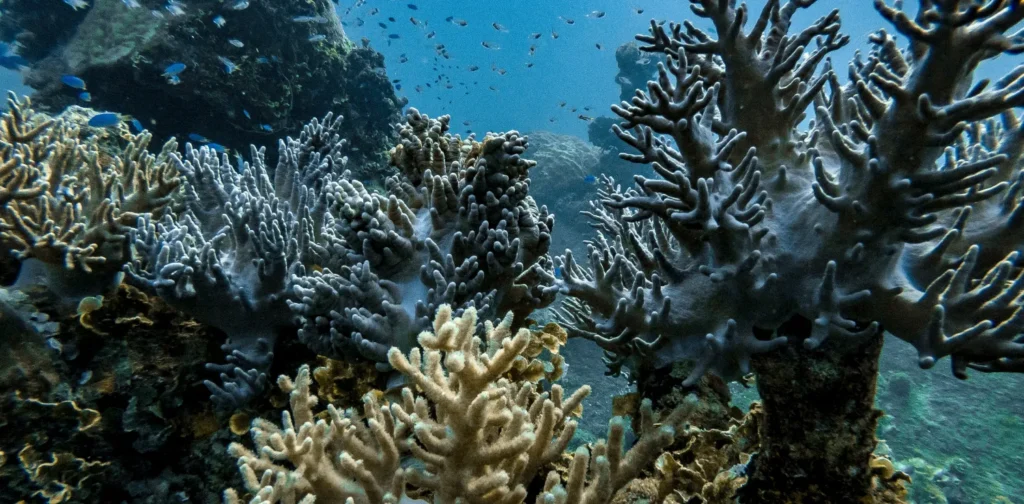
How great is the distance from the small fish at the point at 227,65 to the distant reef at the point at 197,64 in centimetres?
3

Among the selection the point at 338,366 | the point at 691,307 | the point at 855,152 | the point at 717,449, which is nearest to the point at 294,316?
the point at 338,366

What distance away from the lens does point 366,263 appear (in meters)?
2.89

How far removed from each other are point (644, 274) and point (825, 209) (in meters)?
0.94

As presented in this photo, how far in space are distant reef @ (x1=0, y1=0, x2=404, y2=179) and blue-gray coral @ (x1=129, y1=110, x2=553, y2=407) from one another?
9.72m

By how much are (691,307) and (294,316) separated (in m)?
2.56

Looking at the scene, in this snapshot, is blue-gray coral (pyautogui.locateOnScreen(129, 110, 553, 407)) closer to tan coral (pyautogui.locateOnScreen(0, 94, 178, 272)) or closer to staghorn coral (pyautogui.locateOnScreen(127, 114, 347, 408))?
staghorn coral (pyautogui.locateOnScreen(127, 114, 347, 408))

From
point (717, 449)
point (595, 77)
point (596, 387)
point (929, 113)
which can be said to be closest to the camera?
point (929, 113)

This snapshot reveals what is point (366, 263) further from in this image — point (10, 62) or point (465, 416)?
point (10, 62)

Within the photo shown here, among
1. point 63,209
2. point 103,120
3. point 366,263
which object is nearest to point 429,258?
point 366,263

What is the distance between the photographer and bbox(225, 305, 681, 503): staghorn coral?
1595mm

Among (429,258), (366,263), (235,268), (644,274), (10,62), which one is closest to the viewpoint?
(644,274)

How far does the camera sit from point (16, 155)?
11.1 feet

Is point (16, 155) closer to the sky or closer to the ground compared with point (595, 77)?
closer to the ground

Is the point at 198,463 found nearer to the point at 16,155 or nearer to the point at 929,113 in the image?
the point at 16,155
